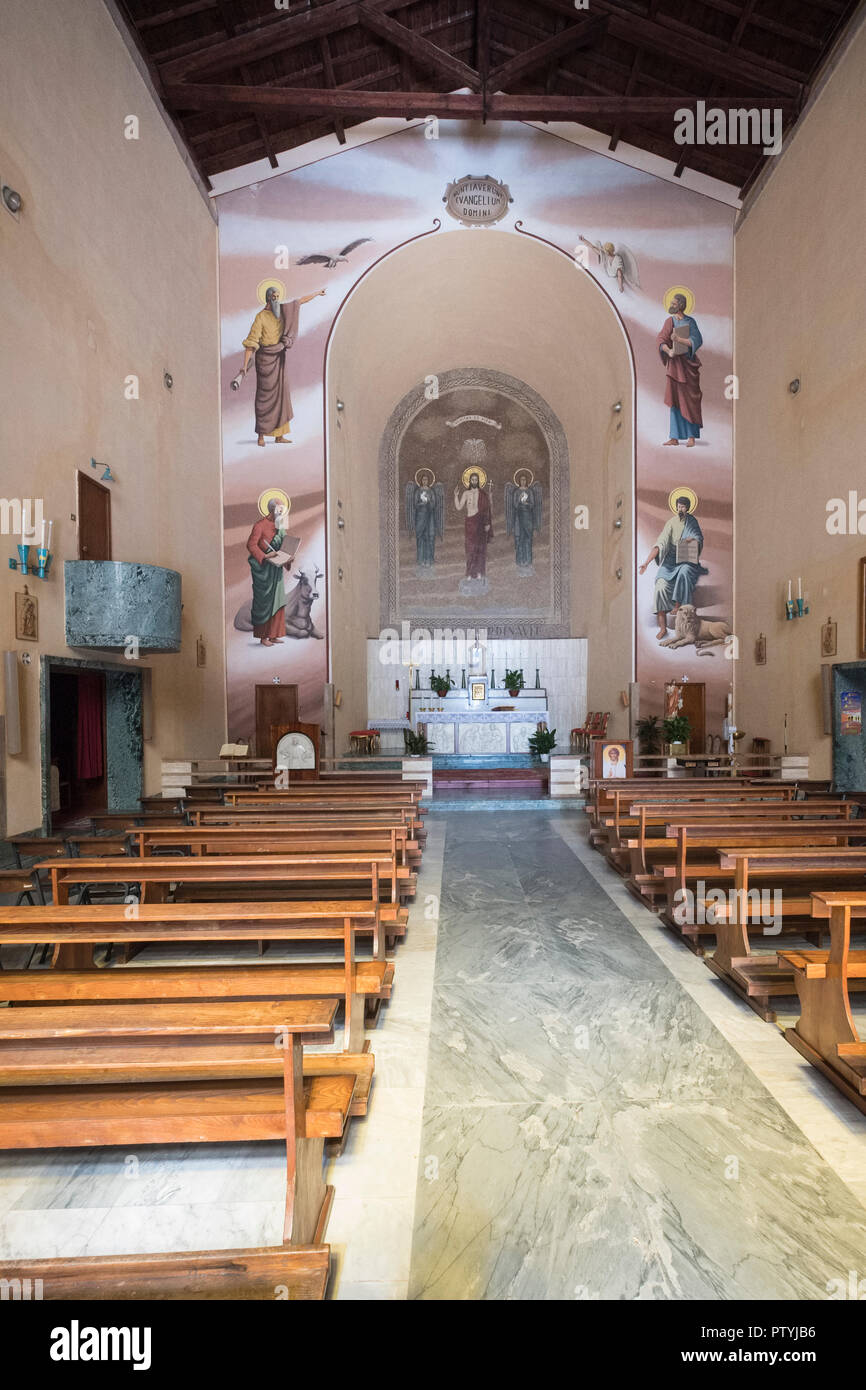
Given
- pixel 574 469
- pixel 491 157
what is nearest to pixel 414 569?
pixel 574 469

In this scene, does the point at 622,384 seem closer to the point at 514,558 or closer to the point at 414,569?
the point at 514,558

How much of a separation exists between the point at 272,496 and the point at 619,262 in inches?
255

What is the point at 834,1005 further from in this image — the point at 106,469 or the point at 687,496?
the point at 687,496

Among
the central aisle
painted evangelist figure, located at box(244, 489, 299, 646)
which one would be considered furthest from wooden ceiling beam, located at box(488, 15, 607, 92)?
the central aisle

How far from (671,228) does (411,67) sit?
14.6ft

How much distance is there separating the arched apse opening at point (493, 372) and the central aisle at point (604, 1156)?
31.1 feet

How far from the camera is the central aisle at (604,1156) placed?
74.9 inches

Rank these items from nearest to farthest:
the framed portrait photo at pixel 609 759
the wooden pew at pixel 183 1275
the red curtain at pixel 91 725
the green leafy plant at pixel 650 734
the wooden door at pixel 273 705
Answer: the wooden pew at pixel 183 1275
the red curtain at pixel 91 725
the framed portrait photo at pixel 609 759
the green leafy plant at pixel 650 734
the wooden door at pixel 273 705

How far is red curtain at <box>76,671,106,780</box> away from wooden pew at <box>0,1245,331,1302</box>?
7408 millimetres

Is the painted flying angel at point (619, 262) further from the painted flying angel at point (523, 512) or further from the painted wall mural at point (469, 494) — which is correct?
the painted flying angel at point (523, 512)

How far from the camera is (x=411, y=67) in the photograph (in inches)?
450

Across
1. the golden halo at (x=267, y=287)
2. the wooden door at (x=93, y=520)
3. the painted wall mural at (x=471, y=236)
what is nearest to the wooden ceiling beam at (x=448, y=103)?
the painted wall mural at (x=471, y=236)

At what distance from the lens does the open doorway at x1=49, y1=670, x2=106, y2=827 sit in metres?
8.43

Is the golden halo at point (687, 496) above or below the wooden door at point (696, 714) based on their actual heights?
above
